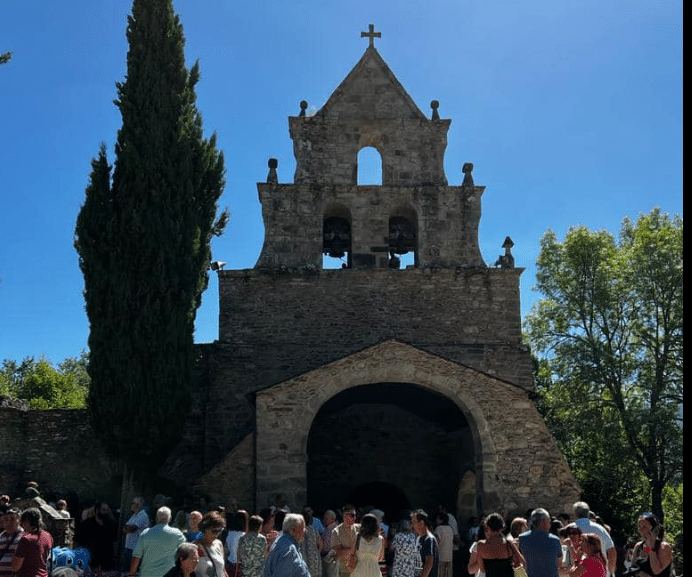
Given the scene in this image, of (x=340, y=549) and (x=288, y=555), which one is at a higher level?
(x=288, y=555)

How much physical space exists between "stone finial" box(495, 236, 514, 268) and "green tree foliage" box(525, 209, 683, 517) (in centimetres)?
382

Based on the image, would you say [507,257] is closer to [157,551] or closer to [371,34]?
[371,34]

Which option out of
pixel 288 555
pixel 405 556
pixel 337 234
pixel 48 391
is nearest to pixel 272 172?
pixel 337 234

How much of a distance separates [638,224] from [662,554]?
17.1 metres

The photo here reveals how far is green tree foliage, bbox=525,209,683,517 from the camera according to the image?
760 inches

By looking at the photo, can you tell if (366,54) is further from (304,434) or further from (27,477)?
(27,477)

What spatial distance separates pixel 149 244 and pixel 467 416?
699 centimetres

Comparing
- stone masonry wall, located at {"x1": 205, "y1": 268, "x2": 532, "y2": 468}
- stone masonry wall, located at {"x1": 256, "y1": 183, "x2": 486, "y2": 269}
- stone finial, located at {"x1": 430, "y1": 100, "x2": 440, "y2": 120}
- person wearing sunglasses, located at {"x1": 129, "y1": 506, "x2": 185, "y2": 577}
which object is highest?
stone finial, located at {"x1": 430, "y1": 100, "x2": 440, "y2": 120}

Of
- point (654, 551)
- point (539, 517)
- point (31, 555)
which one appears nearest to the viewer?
point (654, 551)

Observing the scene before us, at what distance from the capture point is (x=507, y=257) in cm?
1869

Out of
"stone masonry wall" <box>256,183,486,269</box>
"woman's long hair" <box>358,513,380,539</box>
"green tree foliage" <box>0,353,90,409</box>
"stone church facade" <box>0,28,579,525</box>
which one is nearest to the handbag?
"woman's long hair" <box>358,513,380,539</box>

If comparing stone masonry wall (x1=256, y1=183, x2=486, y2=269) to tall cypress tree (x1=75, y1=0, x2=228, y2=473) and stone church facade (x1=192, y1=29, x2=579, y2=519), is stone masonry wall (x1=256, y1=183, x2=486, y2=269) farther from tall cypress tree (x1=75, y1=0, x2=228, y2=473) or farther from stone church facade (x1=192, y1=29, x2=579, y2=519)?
tall cypress tree (x1=75, y1=0, x2=228, y2=473)

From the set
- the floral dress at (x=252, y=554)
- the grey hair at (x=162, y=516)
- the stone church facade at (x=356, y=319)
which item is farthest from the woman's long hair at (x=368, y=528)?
the stone church facade at (x=356, y=319)
